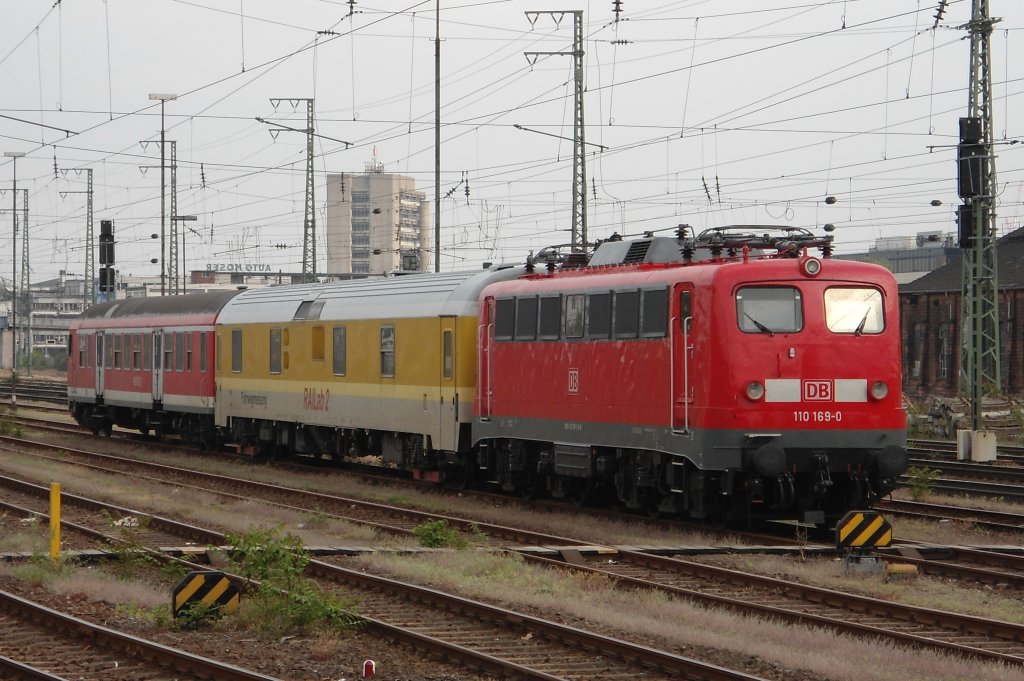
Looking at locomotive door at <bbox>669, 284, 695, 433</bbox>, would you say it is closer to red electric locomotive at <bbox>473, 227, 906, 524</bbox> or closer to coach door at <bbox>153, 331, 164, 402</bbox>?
red electric locomotive at <bbox>473, 227, 906, 524</bbox>

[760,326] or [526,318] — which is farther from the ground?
[526,318]

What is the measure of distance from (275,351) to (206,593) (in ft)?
59.9

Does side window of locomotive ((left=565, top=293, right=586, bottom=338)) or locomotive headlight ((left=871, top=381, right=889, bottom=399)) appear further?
side window of locomotive ((left=565, top=293, right=586, bottom=338))

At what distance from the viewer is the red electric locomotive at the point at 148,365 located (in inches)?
1377

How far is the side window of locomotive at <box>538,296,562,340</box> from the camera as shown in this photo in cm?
2147

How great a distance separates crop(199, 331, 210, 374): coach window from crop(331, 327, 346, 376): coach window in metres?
6.82

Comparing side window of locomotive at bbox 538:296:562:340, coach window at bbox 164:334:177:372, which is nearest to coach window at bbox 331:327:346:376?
side window of locomotive at bbox 538:296:562:340

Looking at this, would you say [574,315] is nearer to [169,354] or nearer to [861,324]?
[861,324]

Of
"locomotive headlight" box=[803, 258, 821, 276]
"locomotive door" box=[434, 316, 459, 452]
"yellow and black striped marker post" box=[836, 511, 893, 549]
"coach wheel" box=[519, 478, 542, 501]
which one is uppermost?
"locomotive headlight" box=[803, 258, 821, 276]

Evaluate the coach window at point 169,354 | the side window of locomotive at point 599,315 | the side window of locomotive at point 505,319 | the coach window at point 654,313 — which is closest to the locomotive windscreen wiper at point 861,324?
the coach window at point 654,313

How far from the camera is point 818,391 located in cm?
1816

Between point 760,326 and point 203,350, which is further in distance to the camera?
point 203,350

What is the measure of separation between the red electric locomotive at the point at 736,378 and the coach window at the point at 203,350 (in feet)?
50.7

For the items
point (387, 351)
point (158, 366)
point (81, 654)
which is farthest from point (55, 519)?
point (158, 366)
